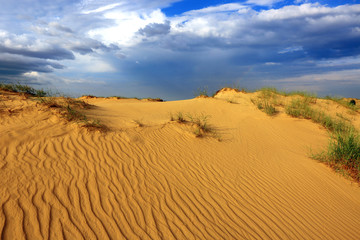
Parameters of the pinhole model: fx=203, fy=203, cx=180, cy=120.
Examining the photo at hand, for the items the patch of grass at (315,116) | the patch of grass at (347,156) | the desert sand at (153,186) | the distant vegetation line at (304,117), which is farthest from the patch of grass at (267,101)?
the patch of grass at (347,156)

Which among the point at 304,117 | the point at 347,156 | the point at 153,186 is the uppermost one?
the point at 304,117

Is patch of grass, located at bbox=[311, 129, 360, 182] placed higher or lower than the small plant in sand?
lower

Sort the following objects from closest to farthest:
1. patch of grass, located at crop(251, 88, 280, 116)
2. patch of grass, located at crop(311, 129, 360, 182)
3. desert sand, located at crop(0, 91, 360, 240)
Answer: desert sand, located at crop(0, 91, 360, 240) → patch of grass, located at crop(311, 129, 360, 182) → patch of grass, located at crop(251, 88, 280, 116)

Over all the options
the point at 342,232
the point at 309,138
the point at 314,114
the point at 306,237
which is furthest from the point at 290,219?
the point at 314,114

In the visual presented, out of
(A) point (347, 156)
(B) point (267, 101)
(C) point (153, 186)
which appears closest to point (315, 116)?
(B) point (267, 101)

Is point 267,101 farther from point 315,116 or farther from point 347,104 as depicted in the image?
point 347,104

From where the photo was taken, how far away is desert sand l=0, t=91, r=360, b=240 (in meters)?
3.14

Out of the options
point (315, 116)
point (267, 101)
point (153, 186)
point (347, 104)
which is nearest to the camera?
point (153, 186)

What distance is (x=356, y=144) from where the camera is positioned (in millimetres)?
5609

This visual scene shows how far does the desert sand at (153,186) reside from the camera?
3139 millimetres

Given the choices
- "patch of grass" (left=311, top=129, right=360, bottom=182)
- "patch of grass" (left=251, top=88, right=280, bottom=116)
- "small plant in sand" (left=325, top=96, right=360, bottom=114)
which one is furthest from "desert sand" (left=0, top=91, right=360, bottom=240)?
"small plant in sand" (left=325, top=96, right=360, bottom=114)

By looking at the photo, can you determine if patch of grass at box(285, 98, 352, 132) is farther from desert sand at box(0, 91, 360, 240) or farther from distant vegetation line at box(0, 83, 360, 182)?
desert sand at box(0, 91, 360, 240)

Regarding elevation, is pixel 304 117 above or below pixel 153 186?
above

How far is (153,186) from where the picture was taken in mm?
4141
